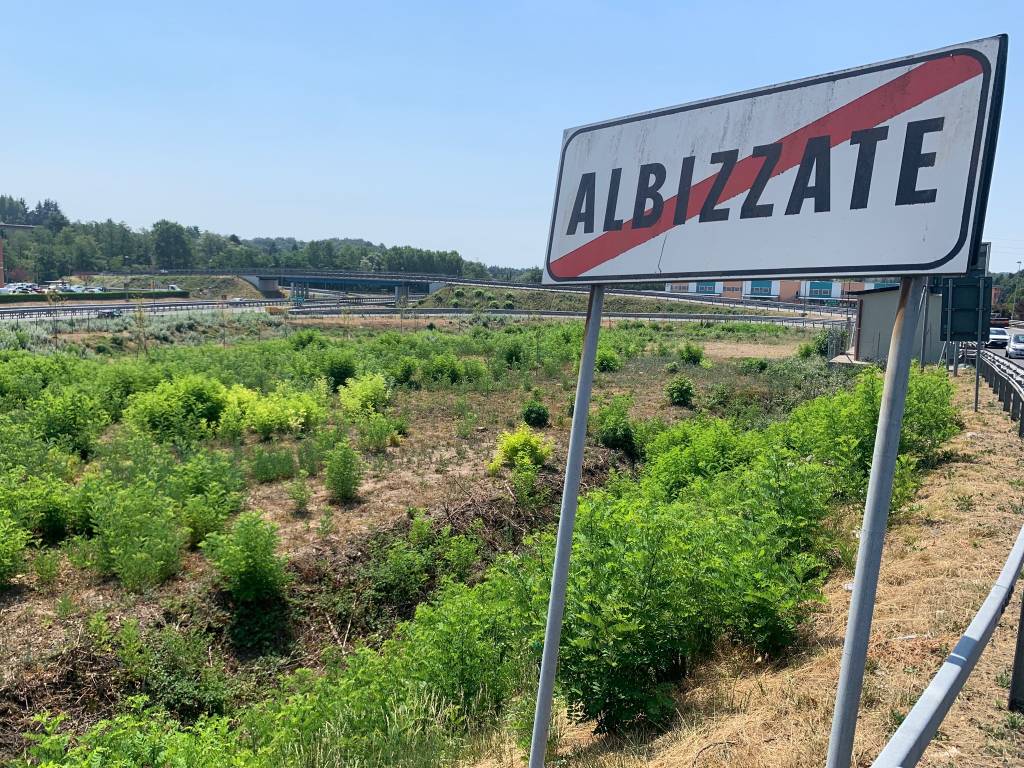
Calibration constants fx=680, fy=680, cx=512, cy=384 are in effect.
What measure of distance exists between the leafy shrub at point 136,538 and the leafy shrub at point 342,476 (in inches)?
103

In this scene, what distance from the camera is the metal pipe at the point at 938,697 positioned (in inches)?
71.8

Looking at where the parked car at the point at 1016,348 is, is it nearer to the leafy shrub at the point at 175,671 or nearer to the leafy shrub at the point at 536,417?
the leafy shrub at the point at 536,417

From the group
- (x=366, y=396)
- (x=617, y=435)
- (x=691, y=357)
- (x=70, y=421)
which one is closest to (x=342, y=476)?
(x=366, y=396)

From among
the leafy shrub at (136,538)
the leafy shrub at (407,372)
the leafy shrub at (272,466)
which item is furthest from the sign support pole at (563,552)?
the leafy shrub at (407,372)

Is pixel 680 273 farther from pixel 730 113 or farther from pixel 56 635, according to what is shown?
pixel 56 635

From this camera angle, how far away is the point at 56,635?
6602mm

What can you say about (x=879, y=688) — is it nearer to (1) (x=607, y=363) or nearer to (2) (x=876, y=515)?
(2) (x=876, y=515)

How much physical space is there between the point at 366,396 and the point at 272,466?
17.0ft

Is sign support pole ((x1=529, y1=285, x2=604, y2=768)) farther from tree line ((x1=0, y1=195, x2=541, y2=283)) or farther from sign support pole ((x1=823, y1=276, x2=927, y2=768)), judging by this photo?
tree line ((x1=0, y1=195, x2=541, y2=283))

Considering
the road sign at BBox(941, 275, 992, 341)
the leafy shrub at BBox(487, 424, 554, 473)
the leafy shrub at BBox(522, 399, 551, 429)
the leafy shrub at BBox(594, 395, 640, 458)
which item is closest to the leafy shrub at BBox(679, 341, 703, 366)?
the leafy shrub at BBox(522, 399, 551, 429)

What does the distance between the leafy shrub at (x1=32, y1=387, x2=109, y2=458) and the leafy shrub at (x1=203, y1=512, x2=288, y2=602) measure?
643 centimetres

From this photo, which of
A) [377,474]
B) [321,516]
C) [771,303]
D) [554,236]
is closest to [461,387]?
[377,474]

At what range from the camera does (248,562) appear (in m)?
7.42

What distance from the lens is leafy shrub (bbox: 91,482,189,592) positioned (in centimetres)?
748
